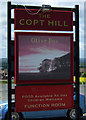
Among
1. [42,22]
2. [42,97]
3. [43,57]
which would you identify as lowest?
[42,97]

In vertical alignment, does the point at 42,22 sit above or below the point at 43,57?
above

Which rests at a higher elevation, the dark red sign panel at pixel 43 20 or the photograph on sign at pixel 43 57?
the dark red sign panel at pixel 43 20

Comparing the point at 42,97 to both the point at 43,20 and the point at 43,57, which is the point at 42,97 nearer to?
the point at 43,57

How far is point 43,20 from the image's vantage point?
19.5 ft

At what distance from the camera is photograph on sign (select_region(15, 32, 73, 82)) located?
578 centimetres

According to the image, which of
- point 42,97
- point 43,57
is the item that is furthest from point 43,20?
point 42,97

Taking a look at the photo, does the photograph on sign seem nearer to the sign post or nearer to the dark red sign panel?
the sign post

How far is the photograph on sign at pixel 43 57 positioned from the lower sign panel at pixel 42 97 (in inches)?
9.7

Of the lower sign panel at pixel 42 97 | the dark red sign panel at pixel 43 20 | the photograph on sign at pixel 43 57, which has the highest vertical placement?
the dark red sign panel at pixel 43 20

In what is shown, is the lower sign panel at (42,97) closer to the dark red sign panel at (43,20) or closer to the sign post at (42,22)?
the sign post at (42,22)

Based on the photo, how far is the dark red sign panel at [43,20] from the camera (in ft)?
19.0

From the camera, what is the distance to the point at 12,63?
574cm

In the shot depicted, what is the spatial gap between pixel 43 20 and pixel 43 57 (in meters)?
1.15

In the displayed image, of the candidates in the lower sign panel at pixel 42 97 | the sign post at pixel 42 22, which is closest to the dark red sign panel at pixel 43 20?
the sign post at pixel 42 22
